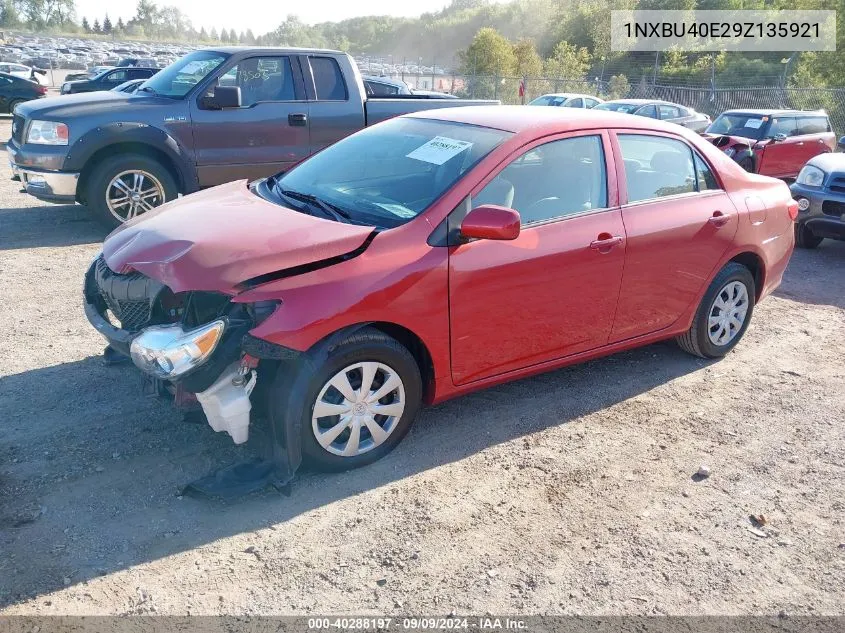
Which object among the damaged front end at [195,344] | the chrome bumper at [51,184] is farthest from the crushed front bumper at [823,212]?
the chrome bumper at [51,184]

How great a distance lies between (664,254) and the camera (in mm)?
4617

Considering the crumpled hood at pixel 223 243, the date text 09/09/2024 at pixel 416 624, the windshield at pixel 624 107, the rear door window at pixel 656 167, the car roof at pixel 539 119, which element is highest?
the windshield at pixel 624 107

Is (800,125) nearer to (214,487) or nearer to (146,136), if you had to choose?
(146,136)

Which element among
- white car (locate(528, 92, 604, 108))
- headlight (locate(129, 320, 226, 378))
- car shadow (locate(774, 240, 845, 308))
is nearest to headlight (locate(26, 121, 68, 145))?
headlight (locate(129, 320, 226, 378))

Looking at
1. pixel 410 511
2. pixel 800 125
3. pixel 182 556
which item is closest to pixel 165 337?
pixel 182 556

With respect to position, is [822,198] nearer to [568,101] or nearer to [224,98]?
[224,98]

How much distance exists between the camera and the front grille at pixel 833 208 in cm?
848

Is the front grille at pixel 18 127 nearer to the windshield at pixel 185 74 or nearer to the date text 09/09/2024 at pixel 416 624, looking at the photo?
the windshield at pixel 185 74

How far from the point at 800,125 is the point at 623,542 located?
43.3 ft

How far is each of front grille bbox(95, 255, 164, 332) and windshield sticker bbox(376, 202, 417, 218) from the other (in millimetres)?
1215

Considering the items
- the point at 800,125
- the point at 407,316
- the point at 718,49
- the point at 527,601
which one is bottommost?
the point at 527,601

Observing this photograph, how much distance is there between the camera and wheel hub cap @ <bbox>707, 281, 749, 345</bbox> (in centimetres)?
521

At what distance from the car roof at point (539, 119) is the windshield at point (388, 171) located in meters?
0.10

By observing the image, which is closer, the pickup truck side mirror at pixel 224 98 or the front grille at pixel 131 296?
the front grille at pixel 131 296
